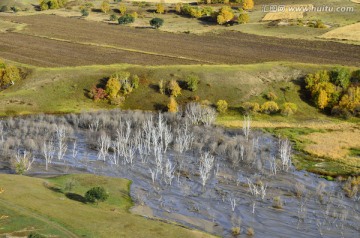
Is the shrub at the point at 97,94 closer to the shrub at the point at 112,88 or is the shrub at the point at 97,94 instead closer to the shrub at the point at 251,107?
the shrub at the point at 112,88

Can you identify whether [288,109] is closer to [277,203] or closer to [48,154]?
[277,203]

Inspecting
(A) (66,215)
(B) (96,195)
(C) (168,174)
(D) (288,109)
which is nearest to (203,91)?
(D) (288,109)

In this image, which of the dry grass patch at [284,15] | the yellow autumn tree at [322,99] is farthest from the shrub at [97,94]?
the dry grass patch at [284,15]

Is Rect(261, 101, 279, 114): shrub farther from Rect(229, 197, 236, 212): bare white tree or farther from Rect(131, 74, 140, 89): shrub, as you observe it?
Rect(229, 197, 236, 212): bare white tree

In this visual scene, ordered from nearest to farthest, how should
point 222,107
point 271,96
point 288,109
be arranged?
1. point 288,109
2. point 222,107
3. point 271,96

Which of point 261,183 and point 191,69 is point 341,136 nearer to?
point 261,183

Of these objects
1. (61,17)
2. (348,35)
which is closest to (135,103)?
(348,35)
